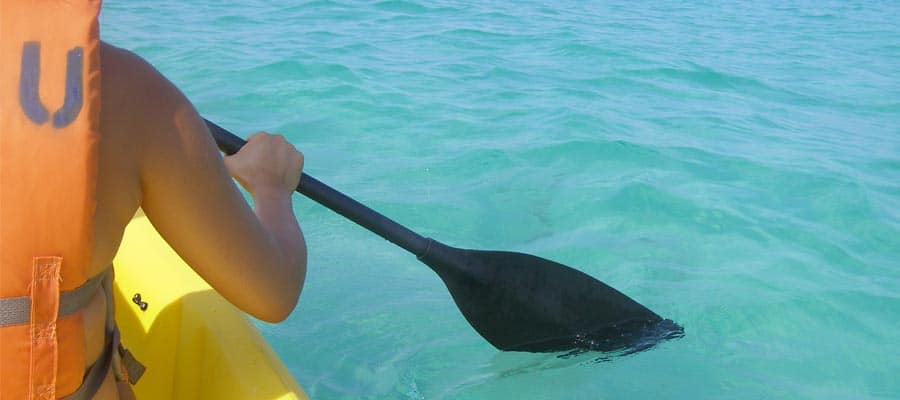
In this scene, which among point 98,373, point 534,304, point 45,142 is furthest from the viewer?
point 534,304

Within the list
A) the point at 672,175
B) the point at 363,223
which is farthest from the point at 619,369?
the point at 672,175

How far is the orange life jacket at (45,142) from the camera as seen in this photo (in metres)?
0.87

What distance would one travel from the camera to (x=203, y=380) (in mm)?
1536

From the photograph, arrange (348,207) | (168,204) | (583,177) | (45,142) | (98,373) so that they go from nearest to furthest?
(45,142)
(168,204)
(98,373)
(348,207)
(583,177)

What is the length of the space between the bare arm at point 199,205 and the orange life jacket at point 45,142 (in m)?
0.03

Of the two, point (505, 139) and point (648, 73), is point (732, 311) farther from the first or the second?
point (648, 73)

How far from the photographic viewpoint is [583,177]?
4.31 metres

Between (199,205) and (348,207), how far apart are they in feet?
3.23

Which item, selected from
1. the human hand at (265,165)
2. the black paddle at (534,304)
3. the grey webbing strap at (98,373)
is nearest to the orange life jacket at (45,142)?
the grey webbing strap at (98,373)

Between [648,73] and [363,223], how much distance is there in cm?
460

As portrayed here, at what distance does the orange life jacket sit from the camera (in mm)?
866

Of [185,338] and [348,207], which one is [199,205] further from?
[348,207]

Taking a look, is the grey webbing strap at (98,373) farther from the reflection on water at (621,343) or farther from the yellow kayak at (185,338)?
the reflection on water at (621,343)

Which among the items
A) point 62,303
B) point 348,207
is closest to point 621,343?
point 348,207
